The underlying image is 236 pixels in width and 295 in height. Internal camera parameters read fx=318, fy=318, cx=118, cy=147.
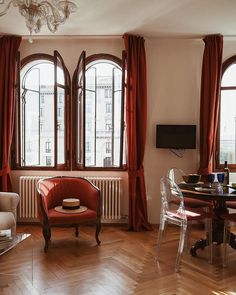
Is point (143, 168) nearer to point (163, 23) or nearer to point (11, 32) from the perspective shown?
point (163, 23)

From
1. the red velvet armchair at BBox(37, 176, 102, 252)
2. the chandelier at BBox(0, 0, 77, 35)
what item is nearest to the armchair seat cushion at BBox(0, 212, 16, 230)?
the red velvet armchair at BBox(37, 176, 102, 252)

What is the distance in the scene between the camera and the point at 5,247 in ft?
9.29

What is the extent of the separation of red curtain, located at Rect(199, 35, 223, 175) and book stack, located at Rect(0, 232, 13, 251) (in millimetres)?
2741

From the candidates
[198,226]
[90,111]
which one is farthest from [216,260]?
[90,111]

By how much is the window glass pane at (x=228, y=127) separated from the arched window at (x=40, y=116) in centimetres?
232

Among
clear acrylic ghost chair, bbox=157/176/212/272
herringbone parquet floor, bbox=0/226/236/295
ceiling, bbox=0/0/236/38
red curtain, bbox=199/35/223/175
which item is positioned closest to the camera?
herringbone parquet floor, bbox=0/226/236/295

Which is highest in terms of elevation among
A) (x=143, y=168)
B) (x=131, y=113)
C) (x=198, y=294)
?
(x=131, y=113)

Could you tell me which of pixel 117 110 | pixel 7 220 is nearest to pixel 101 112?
pixel 117 110

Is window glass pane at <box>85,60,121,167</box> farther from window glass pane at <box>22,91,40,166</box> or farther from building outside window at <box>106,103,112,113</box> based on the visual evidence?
window glass pane at <box>22,91,40,166</box>

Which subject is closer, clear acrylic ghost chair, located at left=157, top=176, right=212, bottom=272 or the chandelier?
the chandelier

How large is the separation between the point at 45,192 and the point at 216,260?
2116 millimetres

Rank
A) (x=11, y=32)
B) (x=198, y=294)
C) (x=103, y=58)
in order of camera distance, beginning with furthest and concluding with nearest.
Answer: (x=103, y=58) < (x=11, y=32) < (x=198, y=294)

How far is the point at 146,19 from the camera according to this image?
391cm

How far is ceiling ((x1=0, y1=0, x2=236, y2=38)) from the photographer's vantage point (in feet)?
11.4
